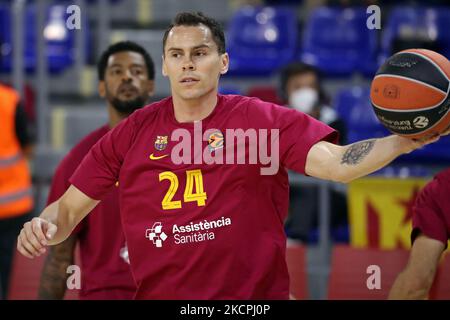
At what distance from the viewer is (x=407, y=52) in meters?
3.80

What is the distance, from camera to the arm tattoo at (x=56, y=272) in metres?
5.28

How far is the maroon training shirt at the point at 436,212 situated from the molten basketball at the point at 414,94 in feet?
3.89

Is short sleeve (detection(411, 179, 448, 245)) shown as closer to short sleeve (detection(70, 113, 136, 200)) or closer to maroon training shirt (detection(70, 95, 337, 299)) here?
maroon training shirt (detection(70, 95, 337, 299))

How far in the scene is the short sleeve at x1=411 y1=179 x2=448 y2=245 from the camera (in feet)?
15.8

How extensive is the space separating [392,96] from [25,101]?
18.4 ft

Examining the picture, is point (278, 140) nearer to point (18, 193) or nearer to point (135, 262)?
point (135, 262)

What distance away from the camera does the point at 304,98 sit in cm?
742

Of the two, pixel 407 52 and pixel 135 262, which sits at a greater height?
pixel 407 52

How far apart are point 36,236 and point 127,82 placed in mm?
1463

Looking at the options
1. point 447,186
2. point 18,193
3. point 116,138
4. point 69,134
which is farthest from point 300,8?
point 116,138

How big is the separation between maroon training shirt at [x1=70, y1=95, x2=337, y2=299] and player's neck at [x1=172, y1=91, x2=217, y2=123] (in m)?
0.03

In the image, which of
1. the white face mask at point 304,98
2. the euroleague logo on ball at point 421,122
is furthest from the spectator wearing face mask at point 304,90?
the euroleague logo on ball at point 421,122

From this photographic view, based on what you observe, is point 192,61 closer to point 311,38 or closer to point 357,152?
point 357,152
